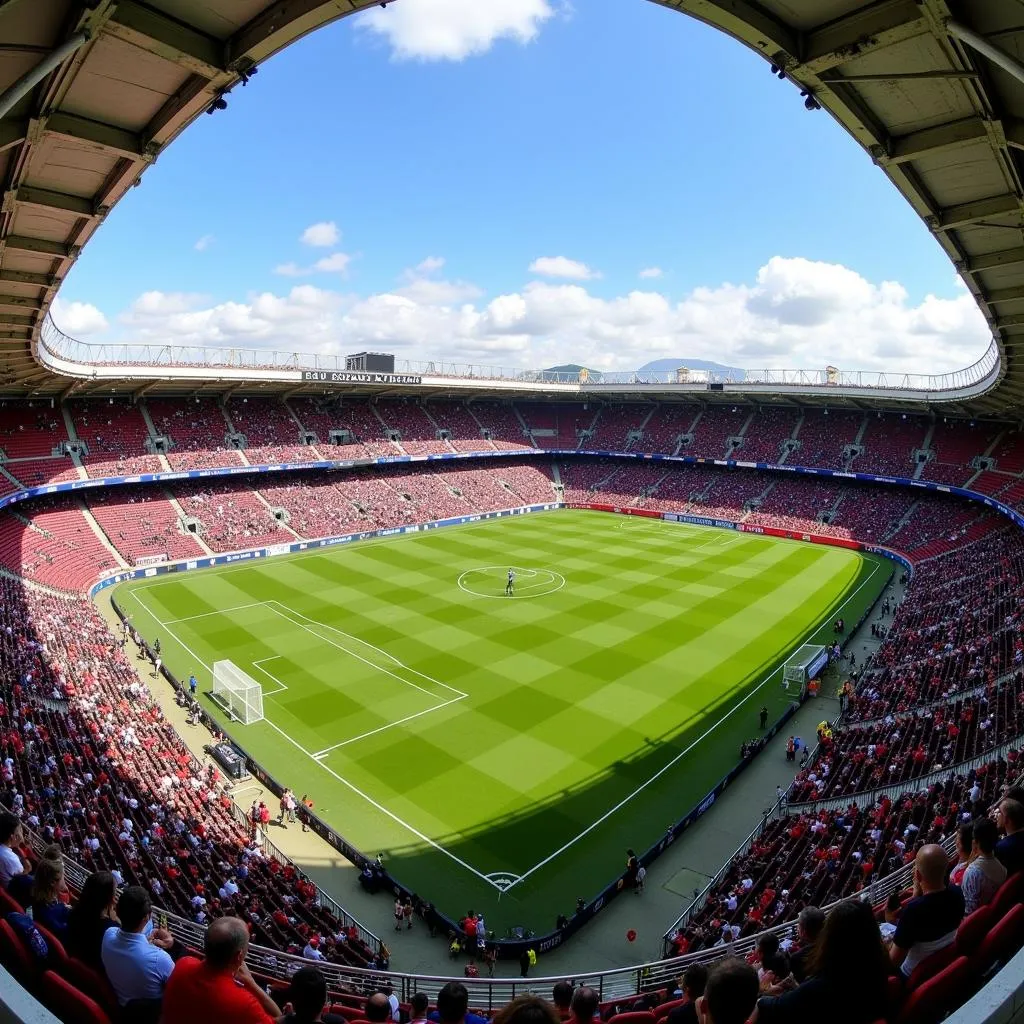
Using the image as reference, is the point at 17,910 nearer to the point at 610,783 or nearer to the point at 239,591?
the point at 610,783

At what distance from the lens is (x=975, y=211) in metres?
13.1

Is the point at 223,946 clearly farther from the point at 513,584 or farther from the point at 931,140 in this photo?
the point at 513,584

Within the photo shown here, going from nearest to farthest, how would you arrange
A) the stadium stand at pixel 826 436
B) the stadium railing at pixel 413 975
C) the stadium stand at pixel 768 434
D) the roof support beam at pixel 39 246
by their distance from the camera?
the stadium railing at pixel 413 975
the roof support beam at pixel 39 246
the stadium stand at pixel 826 436
the stadium stand at pixel 768 434

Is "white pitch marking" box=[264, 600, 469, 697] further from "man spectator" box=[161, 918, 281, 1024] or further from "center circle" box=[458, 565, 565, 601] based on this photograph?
"man spectator" box=[161, 918, 281, 1024]

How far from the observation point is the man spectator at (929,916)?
4.83m

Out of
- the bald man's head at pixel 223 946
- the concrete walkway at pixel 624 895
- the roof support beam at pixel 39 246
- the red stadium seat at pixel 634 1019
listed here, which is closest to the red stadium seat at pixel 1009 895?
the red stadium seat at pixel 634 1019

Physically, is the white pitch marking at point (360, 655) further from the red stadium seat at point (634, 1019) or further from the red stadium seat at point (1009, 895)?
the red stadium seat at point (1009, 895)

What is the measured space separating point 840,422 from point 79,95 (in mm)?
64833

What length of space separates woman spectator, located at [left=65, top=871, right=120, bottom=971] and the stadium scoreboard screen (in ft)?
171

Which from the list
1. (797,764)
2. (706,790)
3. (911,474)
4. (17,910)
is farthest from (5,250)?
(911,474)

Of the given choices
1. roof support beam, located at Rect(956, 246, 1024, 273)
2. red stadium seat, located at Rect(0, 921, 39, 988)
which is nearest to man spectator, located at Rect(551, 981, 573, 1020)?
red stadium seat, located at Rect(0, 921, 39, 988)

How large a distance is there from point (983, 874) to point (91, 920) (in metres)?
6.71

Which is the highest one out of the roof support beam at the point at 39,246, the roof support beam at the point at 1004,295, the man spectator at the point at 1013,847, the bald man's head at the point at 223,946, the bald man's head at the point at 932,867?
the roof support beam at the point at 39,246

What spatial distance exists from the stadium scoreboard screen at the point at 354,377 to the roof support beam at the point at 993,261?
152 ft
